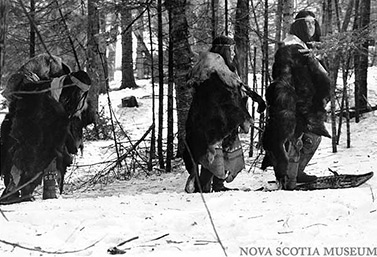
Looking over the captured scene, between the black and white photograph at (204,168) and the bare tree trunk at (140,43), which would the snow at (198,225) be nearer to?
the black and white photograph at (204,168)

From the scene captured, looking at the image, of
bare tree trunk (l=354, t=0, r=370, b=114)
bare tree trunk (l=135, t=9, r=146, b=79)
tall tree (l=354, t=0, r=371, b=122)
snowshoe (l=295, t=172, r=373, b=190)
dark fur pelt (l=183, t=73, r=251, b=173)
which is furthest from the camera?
bare tree trunk (l=354, t=0, r=370, b=114)

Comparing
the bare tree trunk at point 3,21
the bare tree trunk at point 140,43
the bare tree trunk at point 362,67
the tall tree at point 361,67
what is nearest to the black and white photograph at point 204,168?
the bare tree trunk at point 3,21

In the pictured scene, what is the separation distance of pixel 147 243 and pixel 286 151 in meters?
3.61

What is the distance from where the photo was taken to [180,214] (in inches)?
185

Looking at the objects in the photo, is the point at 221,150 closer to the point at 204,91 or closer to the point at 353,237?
the point at 204,91

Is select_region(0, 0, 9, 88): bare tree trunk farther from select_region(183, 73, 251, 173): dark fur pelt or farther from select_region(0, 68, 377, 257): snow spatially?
select_region(183, 73, 251, 173): dark fur pelt

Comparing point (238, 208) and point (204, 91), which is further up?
point (204, 91)

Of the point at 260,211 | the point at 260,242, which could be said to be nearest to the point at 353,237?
the point at 260,242

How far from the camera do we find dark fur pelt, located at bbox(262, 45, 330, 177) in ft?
22.7

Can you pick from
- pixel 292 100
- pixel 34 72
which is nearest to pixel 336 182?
pixel 292 100

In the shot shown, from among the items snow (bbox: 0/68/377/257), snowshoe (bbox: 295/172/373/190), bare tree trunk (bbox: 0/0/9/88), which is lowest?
snowshoe (bbox: 295/172/373/190)

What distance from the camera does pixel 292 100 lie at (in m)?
6.94

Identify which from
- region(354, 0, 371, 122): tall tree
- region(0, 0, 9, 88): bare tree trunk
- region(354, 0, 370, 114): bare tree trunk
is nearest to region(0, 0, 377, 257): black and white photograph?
region(0, 0, 9, 88): bare tree trunk

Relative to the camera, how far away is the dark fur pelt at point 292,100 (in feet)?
22.7
